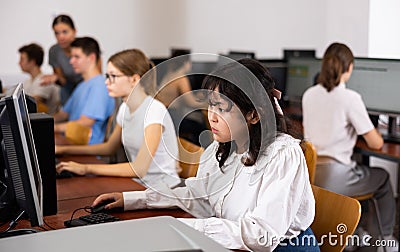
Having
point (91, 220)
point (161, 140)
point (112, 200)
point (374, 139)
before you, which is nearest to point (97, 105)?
point (161, 140)

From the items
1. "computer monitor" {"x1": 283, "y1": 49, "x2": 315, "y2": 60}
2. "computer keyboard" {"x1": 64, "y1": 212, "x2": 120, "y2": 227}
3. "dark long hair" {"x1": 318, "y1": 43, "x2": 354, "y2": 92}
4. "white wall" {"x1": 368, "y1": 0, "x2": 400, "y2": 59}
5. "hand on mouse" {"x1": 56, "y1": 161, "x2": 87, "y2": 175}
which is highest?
"white wall" {"x1": 368, "y1": 0, "x2": 400, "y2": 59}

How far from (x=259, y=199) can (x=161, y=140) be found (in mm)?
821

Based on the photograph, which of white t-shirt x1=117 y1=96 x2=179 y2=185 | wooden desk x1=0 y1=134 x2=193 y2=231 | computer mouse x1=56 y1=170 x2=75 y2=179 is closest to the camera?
wooden desk x1=0 y1=134 x2=193 y2=231

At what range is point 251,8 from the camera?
219 inches

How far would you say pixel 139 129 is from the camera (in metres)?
2.69

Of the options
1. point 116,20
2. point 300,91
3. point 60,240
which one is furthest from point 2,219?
point 116,20

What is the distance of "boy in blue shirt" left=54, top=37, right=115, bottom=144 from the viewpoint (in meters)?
3.62

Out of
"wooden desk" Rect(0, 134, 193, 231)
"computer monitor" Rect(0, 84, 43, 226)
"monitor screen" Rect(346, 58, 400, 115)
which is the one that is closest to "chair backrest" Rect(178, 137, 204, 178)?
"wooden desk" Rect(0, 134, 193, 231)

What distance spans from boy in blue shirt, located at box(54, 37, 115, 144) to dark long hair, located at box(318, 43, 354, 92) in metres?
1.27

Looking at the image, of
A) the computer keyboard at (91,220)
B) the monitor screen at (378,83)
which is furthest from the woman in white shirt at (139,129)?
the monitor screen at (378,83)

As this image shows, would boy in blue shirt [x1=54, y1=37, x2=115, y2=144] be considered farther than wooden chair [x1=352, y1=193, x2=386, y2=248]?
Yes

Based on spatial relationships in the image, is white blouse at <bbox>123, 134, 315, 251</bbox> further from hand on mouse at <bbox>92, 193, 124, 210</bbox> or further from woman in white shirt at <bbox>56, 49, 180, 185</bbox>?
woman in white shirt at <bbox>56, 49, 180, 185</bbox>

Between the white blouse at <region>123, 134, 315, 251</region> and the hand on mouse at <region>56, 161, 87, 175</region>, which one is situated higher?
the white blouse at <region>123, 134, 315, 251</region>

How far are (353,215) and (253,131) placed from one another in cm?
37
